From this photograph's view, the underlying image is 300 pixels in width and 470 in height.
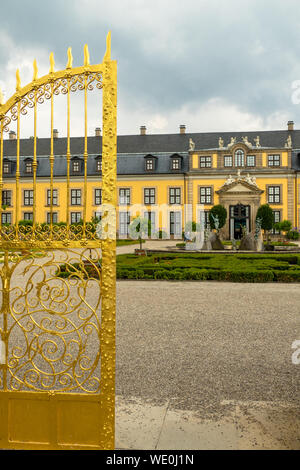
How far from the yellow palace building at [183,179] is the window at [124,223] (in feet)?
0.32

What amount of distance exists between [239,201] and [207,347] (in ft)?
111

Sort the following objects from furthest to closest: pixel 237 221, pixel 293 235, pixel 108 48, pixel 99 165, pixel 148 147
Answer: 1. pixel 148 147
2. pixel 237 221
3. pixel 99 165
4. pixel 293 235
5. pixel 108 48

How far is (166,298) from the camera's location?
855 centimetres

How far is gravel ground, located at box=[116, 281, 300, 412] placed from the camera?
385 centimetres

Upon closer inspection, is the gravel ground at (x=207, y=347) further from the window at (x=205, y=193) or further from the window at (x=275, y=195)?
the window at (x=275, y=195)

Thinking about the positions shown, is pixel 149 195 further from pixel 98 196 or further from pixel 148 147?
pixel 148 147

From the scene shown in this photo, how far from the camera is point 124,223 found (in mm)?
39344

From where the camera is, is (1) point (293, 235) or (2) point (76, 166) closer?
(1) point (293, 235)

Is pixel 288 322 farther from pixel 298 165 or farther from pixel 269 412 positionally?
pixel 298 165

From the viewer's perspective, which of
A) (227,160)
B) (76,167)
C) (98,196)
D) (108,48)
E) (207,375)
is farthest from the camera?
(76,167)

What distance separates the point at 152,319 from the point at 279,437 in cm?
381

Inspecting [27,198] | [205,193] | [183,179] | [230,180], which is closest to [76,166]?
[27,198]

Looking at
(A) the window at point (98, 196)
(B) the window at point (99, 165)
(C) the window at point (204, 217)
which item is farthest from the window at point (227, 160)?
(A) the window at point (98, 196)
